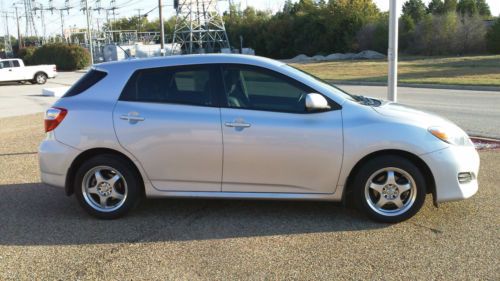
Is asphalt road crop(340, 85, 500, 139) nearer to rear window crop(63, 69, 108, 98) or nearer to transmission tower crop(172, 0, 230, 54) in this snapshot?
rear window crop(63, 69, 108, 98)

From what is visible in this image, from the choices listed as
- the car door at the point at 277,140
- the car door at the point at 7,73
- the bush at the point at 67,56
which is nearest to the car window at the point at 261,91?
the car door at the point at 277,140

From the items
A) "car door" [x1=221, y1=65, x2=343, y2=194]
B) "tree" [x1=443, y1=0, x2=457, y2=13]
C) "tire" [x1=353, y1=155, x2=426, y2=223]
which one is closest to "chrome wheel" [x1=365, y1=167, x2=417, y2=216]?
"tire" [x1=353, y1=155, x2=426, y2=223]

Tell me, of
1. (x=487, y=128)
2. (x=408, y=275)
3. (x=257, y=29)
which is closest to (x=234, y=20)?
(x=257, y=29)

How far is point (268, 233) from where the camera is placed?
192 inches

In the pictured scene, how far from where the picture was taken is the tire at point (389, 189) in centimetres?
491

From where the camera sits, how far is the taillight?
530 cm

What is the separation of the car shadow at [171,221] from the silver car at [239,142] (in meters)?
0.24

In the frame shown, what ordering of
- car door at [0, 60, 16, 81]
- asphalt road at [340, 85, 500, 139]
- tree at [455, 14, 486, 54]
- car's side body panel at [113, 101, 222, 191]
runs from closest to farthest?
1. car's side body panel at [113, 101, 222, 191]
2. asphalt road at [340, 85, 500, 139]
3. car door at [0, 60, 16, 81]
4. tree at [455, 14, 486, 54]

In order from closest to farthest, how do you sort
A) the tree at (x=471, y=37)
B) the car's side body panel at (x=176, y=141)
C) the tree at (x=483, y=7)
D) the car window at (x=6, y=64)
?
the car's side body panel at (x=176, y=141)
the car window at (x=6, y=64)
the tree at (x=471, y=37)
the tree at (x=483, y=7)

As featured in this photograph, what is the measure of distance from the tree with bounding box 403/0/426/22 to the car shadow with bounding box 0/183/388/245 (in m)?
76.2

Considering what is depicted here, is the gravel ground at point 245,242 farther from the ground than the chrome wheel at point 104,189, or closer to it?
closer to it

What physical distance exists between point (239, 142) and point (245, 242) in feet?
3.11

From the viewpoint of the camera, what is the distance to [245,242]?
469cm

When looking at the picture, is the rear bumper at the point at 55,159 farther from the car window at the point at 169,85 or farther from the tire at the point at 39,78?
the tire at the point at 39,78
